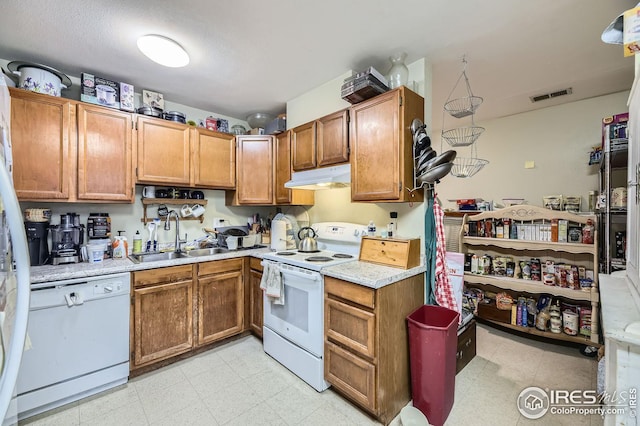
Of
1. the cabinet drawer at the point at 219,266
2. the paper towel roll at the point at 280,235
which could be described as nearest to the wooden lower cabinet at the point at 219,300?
the cabinet drawer at the point at 219,266

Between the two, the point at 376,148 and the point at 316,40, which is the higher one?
the point at 316,40

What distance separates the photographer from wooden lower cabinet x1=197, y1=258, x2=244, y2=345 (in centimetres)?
244

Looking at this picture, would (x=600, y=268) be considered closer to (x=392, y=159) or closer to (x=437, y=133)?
(x=392, y=159)

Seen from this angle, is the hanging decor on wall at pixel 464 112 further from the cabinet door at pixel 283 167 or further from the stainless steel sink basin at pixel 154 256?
the stainless steel sink basin at pixel 154 256

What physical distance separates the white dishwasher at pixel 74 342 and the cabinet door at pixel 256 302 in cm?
105

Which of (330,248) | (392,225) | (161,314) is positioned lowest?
(161,314)

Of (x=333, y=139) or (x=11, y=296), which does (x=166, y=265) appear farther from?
(x=333, y=139)

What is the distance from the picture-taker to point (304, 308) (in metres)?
2.10

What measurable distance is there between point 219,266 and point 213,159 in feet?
3.88

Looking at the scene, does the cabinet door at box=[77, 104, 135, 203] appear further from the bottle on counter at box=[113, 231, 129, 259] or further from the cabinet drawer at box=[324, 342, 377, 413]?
the cabinet drawer at box=[324, 342, 377, 413]

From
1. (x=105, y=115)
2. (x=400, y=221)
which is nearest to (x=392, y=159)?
(x=400, y=221)

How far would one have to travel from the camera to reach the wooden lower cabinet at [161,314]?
2.11 m

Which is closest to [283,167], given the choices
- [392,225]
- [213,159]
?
[213,159]

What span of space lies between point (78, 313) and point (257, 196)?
71.3 inches
